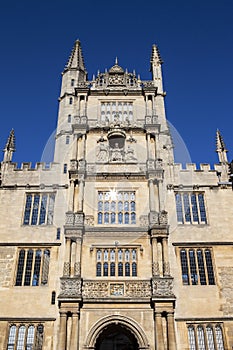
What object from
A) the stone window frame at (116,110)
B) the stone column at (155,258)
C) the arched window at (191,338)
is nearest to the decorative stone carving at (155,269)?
the stone column at (155,258)

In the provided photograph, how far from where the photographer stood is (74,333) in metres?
18.0

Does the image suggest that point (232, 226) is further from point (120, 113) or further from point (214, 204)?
point (120, 113)

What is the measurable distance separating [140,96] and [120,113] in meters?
2.19

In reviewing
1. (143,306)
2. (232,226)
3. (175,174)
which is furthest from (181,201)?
A: (143,306)

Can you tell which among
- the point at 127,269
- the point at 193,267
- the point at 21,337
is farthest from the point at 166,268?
the point at 21,337

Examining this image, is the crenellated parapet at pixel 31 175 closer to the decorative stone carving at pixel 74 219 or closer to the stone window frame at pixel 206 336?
the decorative stone carving at pixel 74 219

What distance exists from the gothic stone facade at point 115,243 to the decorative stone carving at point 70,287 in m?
0.05

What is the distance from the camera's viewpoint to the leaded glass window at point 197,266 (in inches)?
787

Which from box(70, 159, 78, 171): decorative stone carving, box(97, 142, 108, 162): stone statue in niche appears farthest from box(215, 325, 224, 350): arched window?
box(70, 159, 78, 171): decorative stone carving

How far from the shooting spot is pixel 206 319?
1875cm

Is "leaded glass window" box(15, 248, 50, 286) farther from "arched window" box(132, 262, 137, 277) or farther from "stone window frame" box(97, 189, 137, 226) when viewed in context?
"arched window" box(132, 262, 137, 277)

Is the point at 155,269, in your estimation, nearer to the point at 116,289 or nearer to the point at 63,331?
the point at 116,289

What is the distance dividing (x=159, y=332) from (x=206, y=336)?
2.57 meters

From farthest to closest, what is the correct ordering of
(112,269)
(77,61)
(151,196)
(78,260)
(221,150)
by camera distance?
(77,61) → (221,150) → (151,196) → (112,269) → (78,260)
